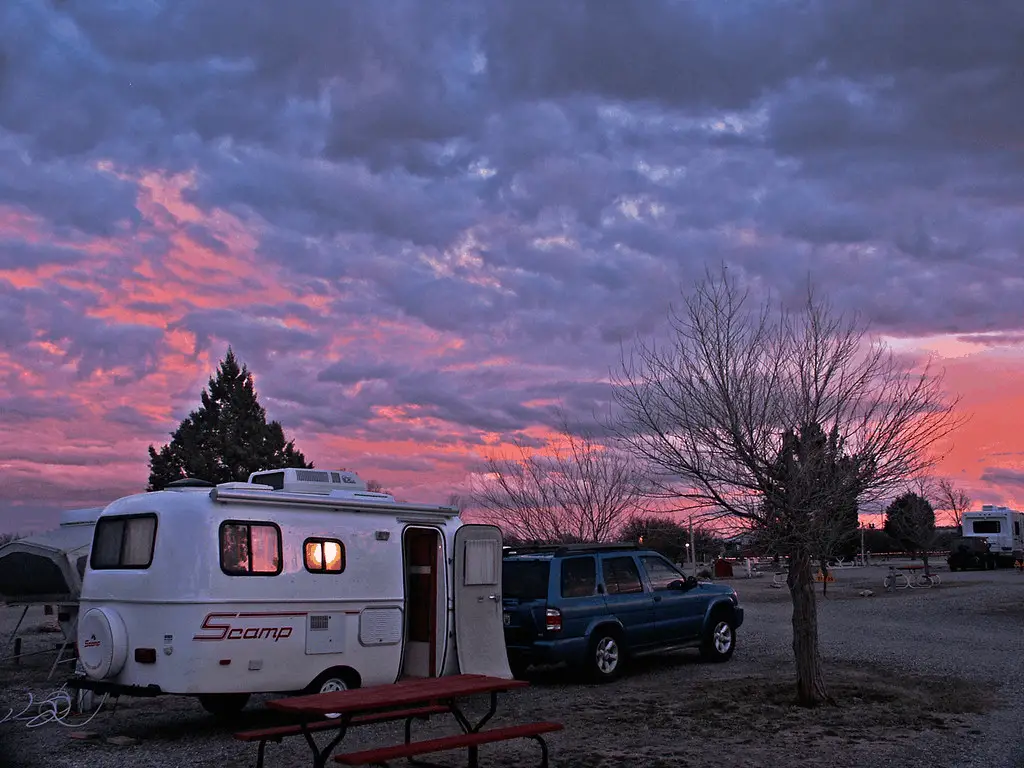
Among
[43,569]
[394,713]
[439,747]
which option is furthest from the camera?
[43,569]

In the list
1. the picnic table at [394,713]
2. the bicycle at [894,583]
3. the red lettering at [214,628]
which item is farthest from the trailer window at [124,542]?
the bicycle at [894,583]

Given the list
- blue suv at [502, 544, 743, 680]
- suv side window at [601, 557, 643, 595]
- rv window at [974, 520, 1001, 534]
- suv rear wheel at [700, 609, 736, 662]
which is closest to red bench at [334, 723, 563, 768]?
blue suv at [502, 544, 743, 680]

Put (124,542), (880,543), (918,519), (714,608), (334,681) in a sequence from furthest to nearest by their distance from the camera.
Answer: (880,543)
(918,519)
(714,608)
(334,681)
(124,542)

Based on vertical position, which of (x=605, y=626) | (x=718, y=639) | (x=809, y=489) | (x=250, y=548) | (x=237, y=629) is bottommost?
(x=718, y=639)

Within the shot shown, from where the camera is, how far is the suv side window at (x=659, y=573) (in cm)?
1439

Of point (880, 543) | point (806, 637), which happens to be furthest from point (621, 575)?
point (880, 543)

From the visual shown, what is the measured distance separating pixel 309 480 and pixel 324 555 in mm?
1334

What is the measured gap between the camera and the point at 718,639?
15.2 metres

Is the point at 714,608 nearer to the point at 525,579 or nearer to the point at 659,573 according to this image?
the point at 659,573

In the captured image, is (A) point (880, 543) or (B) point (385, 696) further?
(A) point (880, 543)

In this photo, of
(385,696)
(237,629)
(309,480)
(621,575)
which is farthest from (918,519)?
(385,696)

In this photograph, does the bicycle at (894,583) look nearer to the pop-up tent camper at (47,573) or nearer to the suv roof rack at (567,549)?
the suv roof rack at (567,549)

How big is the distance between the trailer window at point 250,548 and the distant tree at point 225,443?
30.8 meters

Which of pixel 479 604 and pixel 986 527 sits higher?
pixel 986 527
